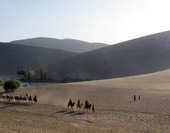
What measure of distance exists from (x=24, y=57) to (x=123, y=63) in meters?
72.8

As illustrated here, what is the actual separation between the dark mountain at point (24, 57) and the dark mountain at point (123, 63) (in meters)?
27.7

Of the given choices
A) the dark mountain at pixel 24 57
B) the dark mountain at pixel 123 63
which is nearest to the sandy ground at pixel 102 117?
the dark mountain at pixel 123 63

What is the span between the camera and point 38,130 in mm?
11586

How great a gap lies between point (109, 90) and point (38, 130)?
54.1 ft

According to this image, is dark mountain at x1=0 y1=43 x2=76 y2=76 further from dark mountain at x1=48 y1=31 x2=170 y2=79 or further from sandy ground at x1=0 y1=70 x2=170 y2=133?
sandy ground at x1=0 y1=70 x2=170 y2=133

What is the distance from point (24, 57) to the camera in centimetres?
12488

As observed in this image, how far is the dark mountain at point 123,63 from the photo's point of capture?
67.4 m

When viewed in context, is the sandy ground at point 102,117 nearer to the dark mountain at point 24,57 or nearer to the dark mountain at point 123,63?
the dark mountain at point 123,63

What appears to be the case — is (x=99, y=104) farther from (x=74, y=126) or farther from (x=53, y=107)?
(x=74, y=126)

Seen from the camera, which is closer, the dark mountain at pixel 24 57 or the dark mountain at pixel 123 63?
the dark mountain at pixel 123 63

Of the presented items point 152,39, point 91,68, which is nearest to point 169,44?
point 152,39

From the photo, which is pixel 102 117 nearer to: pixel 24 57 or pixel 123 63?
pixel 123 63

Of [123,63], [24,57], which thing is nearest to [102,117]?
[123,63]

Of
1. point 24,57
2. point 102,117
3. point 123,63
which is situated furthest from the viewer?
point 24,57
